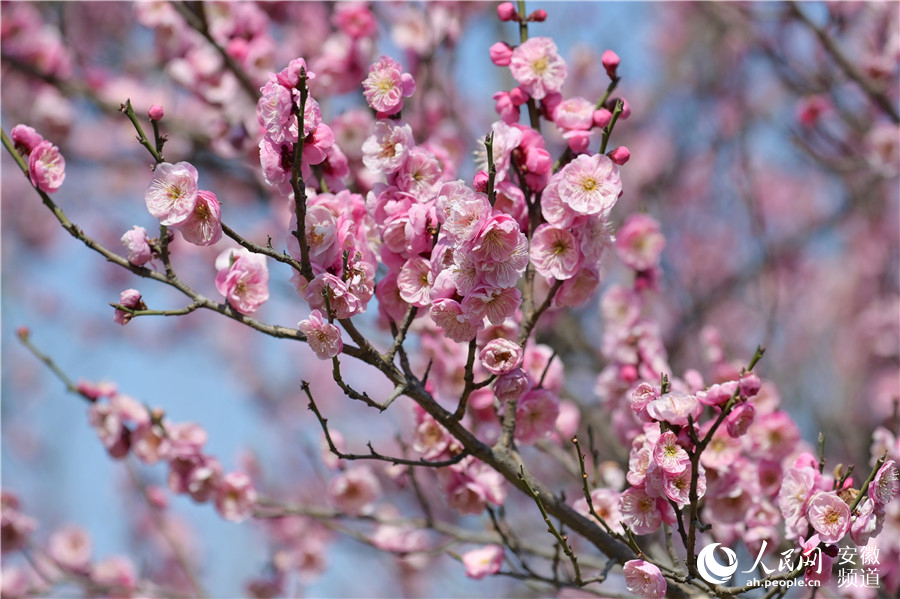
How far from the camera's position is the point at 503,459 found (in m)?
1.75

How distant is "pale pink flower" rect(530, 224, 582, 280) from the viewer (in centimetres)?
172

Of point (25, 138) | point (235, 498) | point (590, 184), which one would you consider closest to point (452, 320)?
point (590, 184)

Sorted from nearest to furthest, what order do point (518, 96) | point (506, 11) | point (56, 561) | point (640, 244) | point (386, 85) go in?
1. point (386, 85)
2. point (518, 96)
3. point (506, 11)
4. point (640, 244)
5. point (56, 561)

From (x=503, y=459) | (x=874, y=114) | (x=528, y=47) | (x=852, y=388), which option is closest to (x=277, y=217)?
(x=528, y=47)

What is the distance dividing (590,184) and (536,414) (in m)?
0.62

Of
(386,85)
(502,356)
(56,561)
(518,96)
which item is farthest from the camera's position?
(56,561)

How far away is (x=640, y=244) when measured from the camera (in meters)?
2.59

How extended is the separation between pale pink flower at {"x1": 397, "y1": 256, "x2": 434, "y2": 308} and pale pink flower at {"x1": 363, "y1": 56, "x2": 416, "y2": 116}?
376 mm

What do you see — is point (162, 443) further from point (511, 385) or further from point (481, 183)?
point (481, 183)

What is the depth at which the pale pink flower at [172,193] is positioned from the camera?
5.14ft

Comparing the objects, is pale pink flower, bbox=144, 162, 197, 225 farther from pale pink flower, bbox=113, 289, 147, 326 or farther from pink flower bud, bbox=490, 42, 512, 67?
pink flower bud, bbox=490, 42, 512, 67

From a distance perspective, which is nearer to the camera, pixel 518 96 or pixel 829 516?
pixel 829 516

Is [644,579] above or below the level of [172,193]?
below

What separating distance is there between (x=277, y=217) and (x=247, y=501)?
5.34 feet
